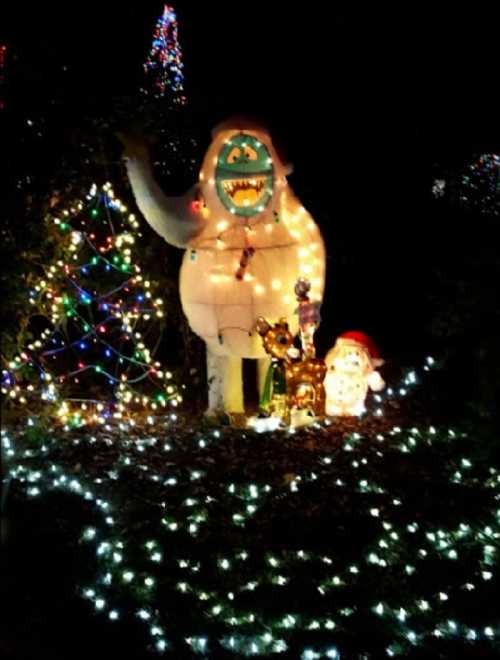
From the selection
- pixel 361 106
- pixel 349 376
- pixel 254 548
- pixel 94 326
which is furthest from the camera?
pixel 361 106

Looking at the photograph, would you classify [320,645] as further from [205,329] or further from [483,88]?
[483,88]

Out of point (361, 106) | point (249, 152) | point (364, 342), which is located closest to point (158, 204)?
point (249, 152)

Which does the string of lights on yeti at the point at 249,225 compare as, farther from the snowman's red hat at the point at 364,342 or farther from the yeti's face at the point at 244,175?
the snowman's red hat at the point at 364,342

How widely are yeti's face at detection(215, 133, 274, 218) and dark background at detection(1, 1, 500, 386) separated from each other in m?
1.95

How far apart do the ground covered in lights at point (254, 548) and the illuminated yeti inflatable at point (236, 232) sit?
1.06 m

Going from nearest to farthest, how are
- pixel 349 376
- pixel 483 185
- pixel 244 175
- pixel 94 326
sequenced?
1. pixel 244 175
2. pixel 349 376
3. pixel 94 326
4. pixel 483 185

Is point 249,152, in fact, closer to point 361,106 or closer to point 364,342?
point 364,342

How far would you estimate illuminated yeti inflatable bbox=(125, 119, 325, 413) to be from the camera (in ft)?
23.7

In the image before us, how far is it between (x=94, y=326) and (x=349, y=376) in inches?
94.4

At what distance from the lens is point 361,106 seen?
34.2 ft

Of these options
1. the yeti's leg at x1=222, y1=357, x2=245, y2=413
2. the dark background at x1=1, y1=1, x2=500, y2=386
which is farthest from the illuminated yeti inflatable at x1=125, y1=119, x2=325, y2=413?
the dark background at x1=1, y1=1, x2=500, y2=386

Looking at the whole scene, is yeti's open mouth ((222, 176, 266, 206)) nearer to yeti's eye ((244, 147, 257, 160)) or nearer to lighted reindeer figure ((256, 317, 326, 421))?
yeti's eye ((244, 147, 257, 160))

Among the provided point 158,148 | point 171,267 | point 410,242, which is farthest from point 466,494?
point 410,242

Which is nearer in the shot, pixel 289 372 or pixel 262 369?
pixel 289 372
